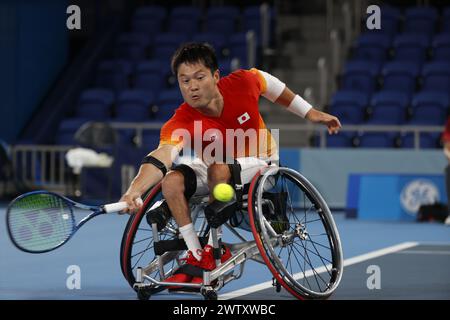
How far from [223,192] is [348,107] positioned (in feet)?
43.5

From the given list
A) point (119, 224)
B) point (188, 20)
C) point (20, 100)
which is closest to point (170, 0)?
point (188, 20)

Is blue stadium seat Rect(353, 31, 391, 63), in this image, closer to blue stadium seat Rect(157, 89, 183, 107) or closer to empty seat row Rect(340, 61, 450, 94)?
empty seat row Rect(340, 61, 450, 94)

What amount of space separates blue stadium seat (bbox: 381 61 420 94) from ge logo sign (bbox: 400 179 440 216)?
4.41 m

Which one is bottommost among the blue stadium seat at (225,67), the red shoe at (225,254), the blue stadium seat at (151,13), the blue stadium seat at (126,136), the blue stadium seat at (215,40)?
the blue stadium seat at (126,136)

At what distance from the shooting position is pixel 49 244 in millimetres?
6762

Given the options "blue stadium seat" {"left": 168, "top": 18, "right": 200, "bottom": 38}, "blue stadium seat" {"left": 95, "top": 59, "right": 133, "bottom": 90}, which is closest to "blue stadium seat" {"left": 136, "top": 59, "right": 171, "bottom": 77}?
"blue stadium seat" {"left": 95, "top": 59, "right": 133, "bottom": 90}

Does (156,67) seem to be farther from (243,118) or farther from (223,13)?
(243,118)

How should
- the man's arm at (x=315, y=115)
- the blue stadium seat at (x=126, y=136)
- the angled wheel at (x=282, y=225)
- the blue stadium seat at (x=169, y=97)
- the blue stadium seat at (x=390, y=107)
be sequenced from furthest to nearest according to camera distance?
1. the blue stadium seat at (x=169, y=97)
2. the blue stadium seat at (x=126, y=136)
3. the blue stadium seat at (x=390, y=107)
4. the man's arm at (x=315, y=115)
5. the angled wheel at (x=282, y=225)

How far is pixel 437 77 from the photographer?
20047 mm

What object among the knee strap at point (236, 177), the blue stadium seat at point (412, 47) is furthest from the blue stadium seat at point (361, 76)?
the knee strap at point (236, 177)

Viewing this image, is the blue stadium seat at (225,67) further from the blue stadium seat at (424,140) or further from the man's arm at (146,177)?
the man's arm at (146,177)

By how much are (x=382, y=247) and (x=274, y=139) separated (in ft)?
14.8

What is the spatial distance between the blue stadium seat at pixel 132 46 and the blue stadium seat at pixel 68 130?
2.20 m

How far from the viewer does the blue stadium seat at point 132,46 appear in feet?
74.6
